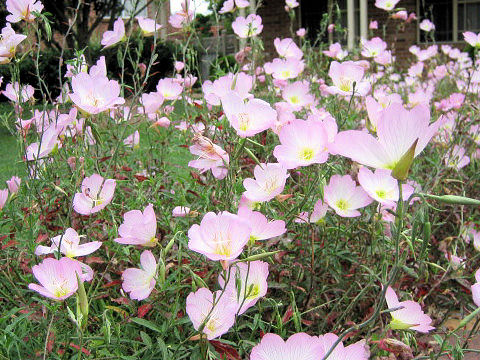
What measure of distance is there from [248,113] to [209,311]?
Answer: 0.44 meters

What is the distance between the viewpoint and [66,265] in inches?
41.5

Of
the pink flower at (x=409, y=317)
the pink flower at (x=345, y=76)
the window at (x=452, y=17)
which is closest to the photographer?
the pink flower at (x=409, y=317)

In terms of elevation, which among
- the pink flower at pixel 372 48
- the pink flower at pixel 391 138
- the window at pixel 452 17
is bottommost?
the window at pixel 452 17

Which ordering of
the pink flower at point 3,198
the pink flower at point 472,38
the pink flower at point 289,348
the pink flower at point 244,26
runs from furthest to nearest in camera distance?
the pink flower at point 472,38
the pink flower at point 244,26
the pink flower at point 3,198
the pink flower at point 289,348

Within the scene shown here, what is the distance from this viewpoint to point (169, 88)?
2.29 m

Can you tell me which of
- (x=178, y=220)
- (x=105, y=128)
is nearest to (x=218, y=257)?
(x=178, y=220)

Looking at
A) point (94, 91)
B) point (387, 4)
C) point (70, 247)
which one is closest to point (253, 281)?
point (70, 247)

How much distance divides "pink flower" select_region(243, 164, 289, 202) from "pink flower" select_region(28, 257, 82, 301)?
1.30 feet

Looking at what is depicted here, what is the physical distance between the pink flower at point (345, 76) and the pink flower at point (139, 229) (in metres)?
0.82

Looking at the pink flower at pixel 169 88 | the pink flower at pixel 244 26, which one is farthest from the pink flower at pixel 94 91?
the pink flower at pixel 244 26

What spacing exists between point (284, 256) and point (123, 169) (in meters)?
0.73

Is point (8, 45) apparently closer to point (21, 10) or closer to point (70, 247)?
point (21, 10)

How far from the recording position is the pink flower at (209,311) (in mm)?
1026

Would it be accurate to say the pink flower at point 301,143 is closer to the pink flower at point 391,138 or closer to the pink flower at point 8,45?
the pink flower at point 391,138
